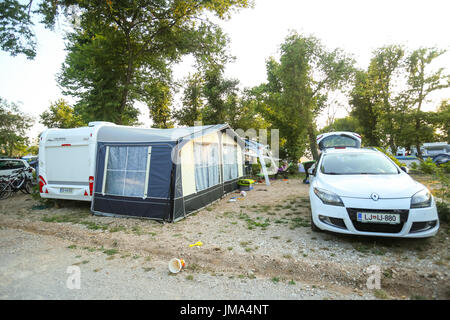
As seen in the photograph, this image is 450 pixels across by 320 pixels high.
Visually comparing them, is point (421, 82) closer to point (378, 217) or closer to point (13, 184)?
point (378, 217)

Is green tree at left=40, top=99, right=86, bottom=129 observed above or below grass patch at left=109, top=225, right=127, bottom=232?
above

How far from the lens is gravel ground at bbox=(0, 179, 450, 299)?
8.81 ft

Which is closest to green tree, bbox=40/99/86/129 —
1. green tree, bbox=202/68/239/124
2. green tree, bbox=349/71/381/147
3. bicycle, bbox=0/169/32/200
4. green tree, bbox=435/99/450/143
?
green tree, bbox=202/68/239/124

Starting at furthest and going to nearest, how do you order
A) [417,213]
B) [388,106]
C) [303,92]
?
[388,106], [303,92], [417,213]

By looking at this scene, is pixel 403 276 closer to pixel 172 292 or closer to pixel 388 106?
pixel 172 292

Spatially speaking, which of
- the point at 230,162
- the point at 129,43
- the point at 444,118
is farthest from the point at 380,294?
the point at 444,118

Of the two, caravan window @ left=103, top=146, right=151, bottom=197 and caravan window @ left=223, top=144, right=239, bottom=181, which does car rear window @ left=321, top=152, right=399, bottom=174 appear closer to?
caravan window @ left=103, top=146, right=151, bottom=197

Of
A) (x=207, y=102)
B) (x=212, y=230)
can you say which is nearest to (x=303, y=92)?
(x=207, y=102)

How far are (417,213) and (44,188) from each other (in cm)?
921

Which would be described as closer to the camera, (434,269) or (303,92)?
(434,269)

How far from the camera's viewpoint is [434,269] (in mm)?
3012

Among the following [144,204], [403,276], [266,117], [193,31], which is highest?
[193,31]

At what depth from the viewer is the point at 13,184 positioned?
30.9 feet

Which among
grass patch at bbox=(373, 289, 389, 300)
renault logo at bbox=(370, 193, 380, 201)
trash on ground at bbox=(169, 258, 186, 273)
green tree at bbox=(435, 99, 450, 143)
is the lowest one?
grass patch at bbox=(373, 289, 389, 300)
